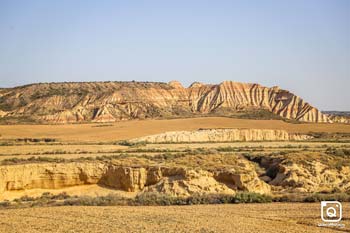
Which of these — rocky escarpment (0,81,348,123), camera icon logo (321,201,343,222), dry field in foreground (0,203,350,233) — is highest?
rocky escarpment (0,81,348,123)

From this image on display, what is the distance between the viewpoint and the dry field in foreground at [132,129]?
65.8 meters

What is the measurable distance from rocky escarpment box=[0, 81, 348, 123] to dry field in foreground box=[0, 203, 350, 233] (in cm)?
7851

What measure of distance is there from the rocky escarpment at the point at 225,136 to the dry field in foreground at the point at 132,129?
13.2 ft

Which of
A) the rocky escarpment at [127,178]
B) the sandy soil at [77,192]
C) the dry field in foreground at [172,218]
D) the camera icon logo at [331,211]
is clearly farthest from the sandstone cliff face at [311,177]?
the dry field in foreground at [172,218]

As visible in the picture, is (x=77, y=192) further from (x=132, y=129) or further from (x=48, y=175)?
(x=132, y=129)

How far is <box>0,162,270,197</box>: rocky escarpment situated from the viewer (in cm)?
2625

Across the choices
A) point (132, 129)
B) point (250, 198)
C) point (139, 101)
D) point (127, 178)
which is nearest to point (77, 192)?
point (127, 178)

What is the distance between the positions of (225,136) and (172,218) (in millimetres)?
47368

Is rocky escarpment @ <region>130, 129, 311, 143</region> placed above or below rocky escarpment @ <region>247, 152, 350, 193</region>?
above

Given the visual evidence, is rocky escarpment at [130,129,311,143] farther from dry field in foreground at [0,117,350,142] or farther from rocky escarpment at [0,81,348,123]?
rocky escarpment at [0,81,348,123]

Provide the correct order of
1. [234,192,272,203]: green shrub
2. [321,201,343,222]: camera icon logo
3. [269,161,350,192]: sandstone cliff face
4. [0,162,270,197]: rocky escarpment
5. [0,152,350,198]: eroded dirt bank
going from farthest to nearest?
[269,161,350,192]: sandstone cliff face < [0,152,350,198]: eroded dirt bank < [0,162,270,197]: rocky escarpment < [234,192,272,203]: green shrub < [321,201,343,222]: camera icon logo

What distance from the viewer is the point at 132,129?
242 feet

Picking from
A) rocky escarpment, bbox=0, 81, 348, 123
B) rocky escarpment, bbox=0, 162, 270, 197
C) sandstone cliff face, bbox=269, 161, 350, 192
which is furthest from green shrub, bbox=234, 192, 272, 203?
rocky escarpment, bbox=0, 81, 348, 123

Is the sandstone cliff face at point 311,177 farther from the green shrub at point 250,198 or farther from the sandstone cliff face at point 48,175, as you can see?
the sandstone cliff face at point 48,175
